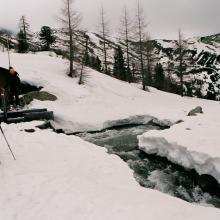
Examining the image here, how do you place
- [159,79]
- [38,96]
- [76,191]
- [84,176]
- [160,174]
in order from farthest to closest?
[159,79] < [38,96] < [160,174] < [84,176] < [76,191]

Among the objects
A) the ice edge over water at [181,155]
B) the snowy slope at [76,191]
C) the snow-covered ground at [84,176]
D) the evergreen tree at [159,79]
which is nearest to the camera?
the snowy slope at [76,191]

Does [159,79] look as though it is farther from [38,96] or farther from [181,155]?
[181,155]

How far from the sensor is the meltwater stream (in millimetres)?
9508

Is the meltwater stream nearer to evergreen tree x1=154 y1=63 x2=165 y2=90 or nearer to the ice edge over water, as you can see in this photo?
the ice edge over water

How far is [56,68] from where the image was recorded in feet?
104

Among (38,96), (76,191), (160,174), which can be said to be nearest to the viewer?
(76,191)

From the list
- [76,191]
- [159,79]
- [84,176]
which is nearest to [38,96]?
[84,176]

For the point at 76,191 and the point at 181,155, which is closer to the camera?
the point at 76,191

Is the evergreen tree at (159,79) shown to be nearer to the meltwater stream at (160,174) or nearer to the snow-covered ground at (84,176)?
the snow-covered ground at (84,176)

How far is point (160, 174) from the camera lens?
11195mm

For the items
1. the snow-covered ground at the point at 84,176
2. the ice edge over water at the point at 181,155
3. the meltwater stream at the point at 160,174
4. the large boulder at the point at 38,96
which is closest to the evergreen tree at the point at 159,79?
the large boulder at the point at 38,96

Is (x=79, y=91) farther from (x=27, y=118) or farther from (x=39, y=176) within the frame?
(x=39, y=176)

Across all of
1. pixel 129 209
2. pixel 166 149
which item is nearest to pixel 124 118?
pixel 166 149

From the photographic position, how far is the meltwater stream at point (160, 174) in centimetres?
951
